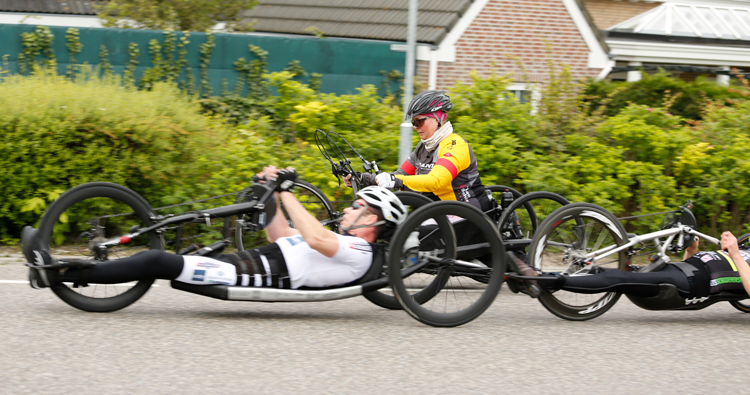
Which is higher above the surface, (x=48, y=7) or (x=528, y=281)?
(x=48, y=7)

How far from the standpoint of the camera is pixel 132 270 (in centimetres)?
395

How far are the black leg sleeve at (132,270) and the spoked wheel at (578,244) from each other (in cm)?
230

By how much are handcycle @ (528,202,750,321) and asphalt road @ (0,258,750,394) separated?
0.17m

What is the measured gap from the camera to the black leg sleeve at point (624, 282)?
4.38 m

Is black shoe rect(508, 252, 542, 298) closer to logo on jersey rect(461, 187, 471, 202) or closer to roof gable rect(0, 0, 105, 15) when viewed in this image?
logo on jersey rect(461, 187, 471, 202)

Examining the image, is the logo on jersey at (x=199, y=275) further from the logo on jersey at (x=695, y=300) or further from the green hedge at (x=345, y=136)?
the logo on jersey at (x=695, y=300)

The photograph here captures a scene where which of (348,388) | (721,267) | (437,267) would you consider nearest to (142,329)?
(348,388)

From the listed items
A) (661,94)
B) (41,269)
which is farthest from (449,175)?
(661,94)

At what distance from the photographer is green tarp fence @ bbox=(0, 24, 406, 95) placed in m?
11.4

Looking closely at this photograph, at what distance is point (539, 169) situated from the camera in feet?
24.8

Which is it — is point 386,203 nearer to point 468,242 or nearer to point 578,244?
point 468,242

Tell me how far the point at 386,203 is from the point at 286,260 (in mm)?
724

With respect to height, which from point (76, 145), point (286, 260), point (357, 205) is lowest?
point (286, 260)

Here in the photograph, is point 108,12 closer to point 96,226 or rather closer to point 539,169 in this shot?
point 539,169
